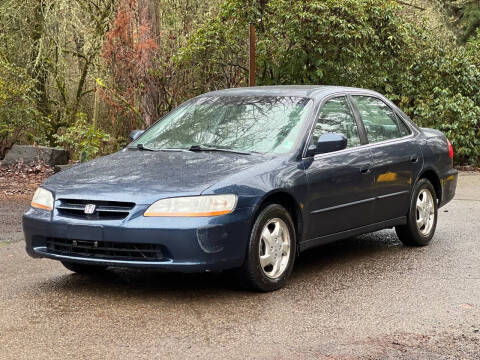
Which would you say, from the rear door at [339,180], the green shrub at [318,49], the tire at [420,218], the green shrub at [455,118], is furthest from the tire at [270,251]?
the green shrub at [455,118]

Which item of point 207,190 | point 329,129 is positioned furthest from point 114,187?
point 329,129

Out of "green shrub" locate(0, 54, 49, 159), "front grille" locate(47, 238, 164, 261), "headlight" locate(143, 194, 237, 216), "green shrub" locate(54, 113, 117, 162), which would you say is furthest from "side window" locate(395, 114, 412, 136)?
"green shrub" locate(0, 54, 49, 159)

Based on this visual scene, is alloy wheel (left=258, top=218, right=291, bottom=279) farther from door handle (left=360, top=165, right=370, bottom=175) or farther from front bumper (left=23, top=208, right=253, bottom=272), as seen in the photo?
door handle (left=360, top=165, right=370, bottom=175)

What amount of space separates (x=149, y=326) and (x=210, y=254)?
29.2 inches

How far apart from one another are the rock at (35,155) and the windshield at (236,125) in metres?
7.60

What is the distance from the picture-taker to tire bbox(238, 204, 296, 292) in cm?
639

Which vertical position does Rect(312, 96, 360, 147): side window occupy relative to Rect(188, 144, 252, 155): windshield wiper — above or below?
above

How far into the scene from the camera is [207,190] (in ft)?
20.2

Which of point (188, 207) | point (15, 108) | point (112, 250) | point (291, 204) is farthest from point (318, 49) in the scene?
point (112, 250)

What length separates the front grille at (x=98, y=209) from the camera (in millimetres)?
6160

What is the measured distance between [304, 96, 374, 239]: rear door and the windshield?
24 cm

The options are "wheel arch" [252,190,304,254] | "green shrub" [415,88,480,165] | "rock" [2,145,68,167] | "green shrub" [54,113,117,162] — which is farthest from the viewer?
"green shrub" [415,88,480,165]

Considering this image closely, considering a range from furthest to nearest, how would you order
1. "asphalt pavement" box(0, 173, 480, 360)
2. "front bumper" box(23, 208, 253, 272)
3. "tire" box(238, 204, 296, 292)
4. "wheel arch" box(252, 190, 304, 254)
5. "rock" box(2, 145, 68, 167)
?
"rock" box(2, 145, 68, 167), "wheel arch" box(252, 190, 304, 254), "tire" box(238, 204, 296, 292), "front bumper" box(23, 208, 253, 272), "asphalt pavement" box(0, 173, 480, 360)

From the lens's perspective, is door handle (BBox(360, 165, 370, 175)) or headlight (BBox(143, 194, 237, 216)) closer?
headlight (BBox(143, 194, 237, 216))
